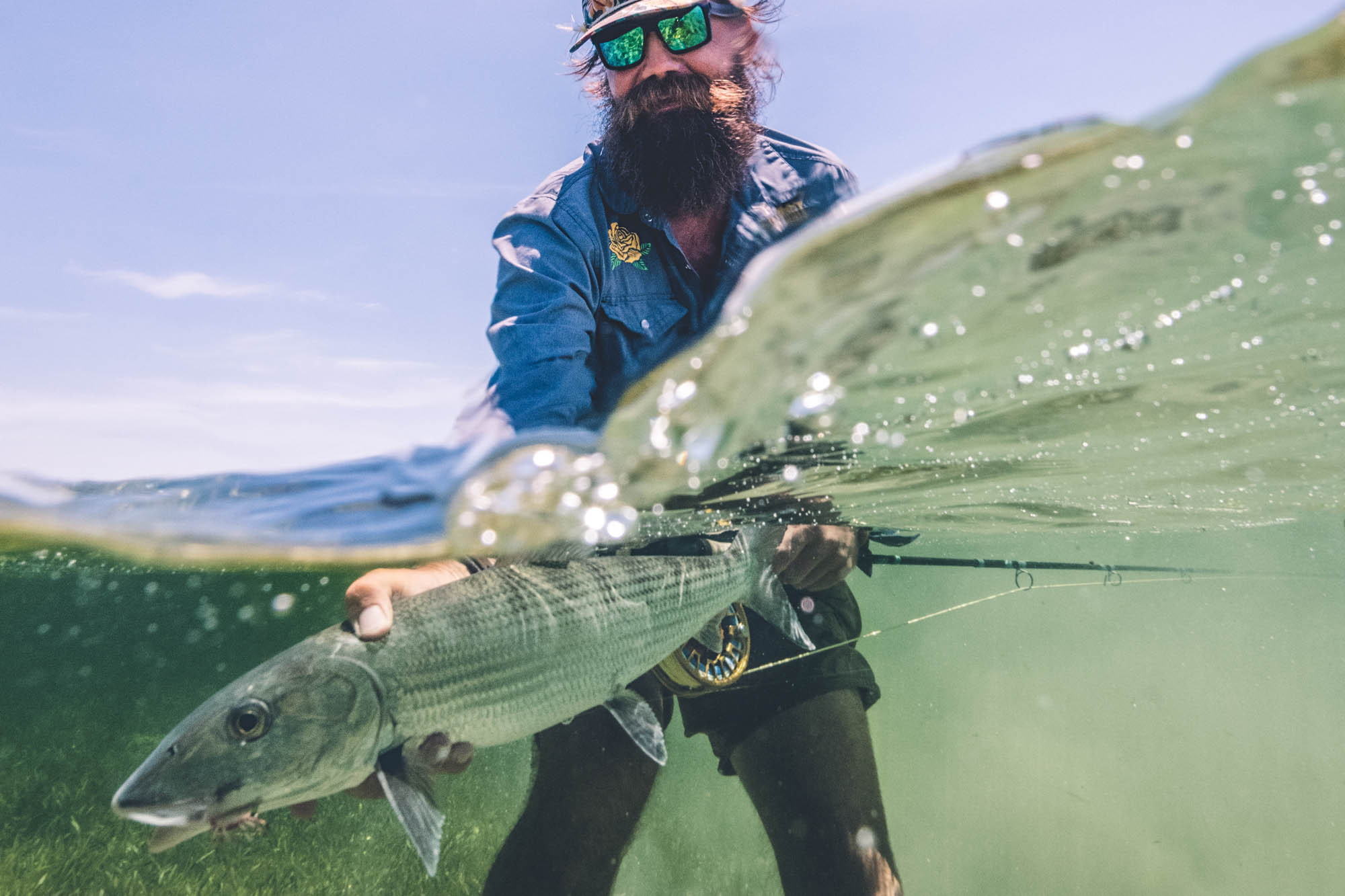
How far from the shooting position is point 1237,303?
3.86 meters

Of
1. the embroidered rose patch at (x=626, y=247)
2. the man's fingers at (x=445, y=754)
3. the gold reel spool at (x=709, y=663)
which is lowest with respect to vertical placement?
the gold reel spool at (x=709, y=663)

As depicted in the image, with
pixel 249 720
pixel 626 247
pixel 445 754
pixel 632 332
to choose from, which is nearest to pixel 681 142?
pixel 626 247

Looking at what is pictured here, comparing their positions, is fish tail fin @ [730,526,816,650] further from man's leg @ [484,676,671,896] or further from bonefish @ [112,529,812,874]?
man's leg @ [484,676,671,896]

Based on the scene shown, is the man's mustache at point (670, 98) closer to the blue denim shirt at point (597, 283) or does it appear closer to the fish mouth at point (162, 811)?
the blue denim shirt at point (597, 283)

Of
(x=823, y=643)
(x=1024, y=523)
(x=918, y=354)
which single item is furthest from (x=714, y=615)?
(x=1024, y=523)

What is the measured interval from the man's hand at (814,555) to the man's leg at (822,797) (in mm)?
927

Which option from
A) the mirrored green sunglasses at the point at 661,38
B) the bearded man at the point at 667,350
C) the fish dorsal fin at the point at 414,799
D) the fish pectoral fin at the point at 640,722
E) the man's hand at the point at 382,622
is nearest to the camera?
the fish dorsal fin at the point at 414,799

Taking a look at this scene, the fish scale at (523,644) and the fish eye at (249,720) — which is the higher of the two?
the fish eye at (249,720)

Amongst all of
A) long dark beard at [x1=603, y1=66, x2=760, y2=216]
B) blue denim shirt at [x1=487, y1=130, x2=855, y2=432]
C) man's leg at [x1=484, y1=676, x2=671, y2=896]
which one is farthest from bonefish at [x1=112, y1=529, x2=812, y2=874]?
long dark beard at [x1=603, y1=66, x2=760, y2=216]

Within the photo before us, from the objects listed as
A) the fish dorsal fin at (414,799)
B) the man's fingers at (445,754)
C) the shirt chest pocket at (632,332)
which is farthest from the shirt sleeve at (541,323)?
the fish dorsal fin at (414,799)

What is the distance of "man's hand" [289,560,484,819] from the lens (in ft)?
10.2

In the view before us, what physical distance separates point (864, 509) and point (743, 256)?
463 cm

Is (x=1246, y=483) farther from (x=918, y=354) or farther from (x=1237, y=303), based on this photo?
(x=918, y=354)

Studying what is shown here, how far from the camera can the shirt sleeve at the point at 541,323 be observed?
430 cm
